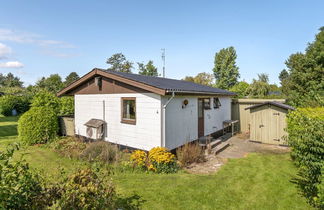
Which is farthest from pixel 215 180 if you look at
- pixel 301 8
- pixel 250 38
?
pixel 250 38

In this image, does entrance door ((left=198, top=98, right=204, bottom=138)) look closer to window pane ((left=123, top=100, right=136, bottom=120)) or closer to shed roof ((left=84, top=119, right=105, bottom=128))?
window pane ((left=123, top=100, right=136, bottom=120))

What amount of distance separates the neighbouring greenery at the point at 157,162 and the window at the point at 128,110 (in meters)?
2.01

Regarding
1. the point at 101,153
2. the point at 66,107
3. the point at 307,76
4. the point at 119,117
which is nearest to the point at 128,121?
the point at 119,117

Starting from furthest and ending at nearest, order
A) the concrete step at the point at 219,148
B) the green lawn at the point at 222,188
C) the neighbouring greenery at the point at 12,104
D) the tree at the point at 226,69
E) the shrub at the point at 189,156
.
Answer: the tree at the point at 226,69, the neighbouring greenery at the point at 12,104, the concrete step at the point at 219,148, the shrub at the point at 189,156, the green lawn at the point at 222,188

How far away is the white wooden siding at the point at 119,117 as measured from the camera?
745cm

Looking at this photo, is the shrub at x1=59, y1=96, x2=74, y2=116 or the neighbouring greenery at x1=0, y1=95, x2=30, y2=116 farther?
the neighbouring greenery at x1=0, y1=95, x2=30, y2=116

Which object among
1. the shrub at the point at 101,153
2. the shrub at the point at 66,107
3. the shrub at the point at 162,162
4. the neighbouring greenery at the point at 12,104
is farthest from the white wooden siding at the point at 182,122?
the neighbouring greenery at the point at 12,104

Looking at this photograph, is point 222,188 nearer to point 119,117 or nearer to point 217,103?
point 119,117

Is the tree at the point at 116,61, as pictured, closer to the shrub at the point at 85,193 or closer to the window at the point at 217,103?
the window at the point at 217,103

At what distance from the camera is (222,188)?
196 inches

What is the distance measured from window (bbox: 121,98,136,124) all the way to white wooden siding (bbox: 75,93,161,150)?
0.21m

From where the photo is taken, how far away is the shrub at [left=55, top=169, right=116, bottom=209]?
2.56 metres

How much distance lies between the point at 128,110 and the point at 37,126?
231 inches

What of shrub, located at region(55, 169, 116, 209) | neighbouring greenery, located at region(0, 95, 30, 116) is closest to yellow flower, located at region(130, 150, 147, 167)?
shrub, located at region(55, 169, 116, 209)
